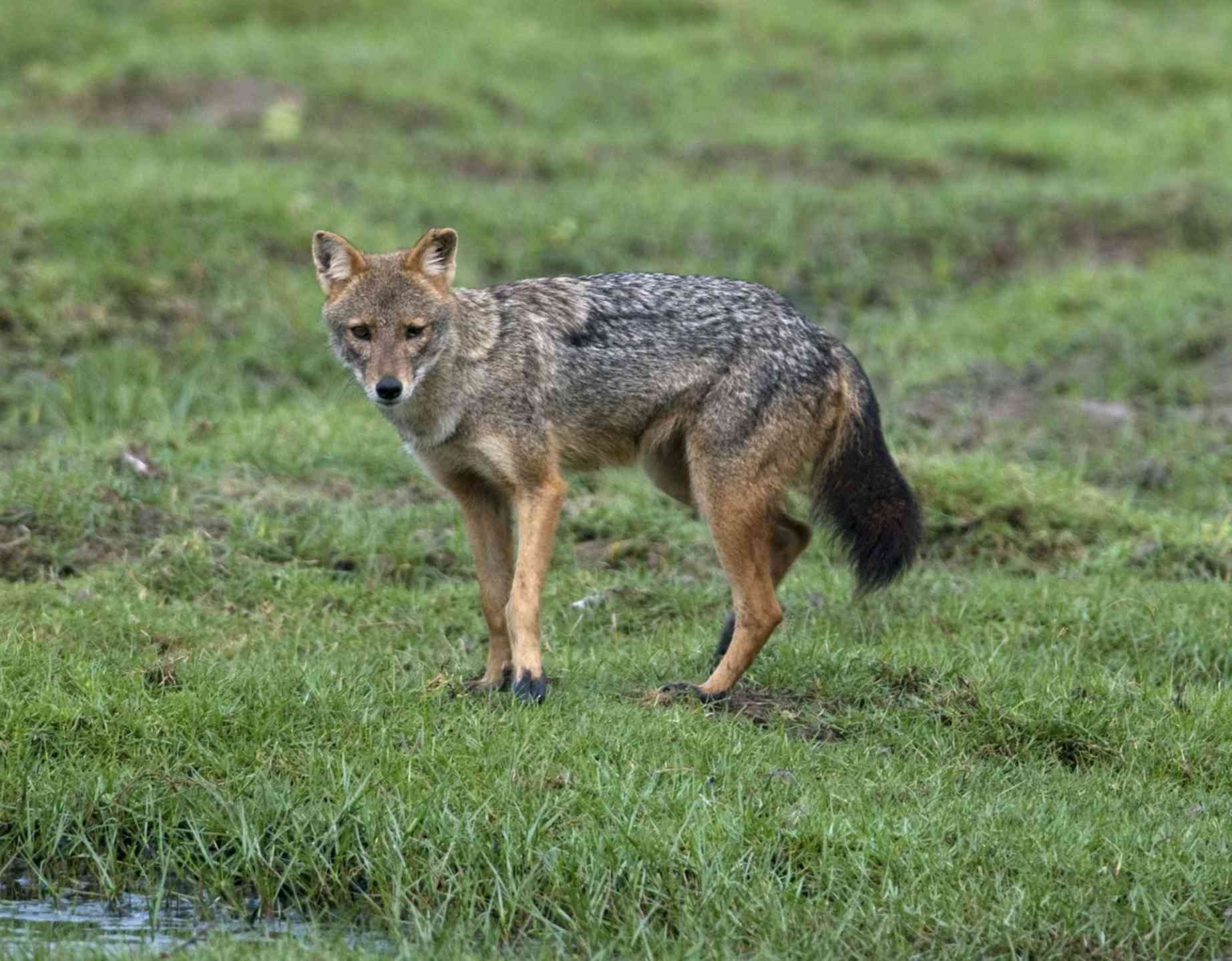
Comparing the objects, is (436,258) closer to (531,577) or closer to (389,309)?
(389,309)

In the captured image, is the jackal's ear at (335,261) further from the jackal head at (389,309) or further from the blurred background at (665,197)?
the blurred background at (665,197)

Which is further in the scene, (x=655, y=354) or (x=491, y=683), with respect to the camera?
(x=655, y=354)

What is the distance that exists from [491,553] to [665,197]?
768 centimetres

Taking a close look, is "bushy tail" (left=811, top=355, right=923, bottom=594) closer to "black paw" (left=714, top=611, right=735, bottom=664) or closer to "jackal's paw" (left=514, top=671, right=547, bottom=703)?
"black paw" (left=714, top=611, right=735, bottom=664)

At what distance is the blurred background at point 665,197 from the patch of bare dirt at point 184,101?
0.04m

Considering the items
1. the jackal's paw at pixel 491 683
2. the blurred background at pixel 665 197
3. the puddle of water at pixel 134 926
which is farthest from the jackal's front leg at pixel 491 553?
the blurred background at pixel 665 197

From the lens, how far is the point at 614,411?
7.27 metres

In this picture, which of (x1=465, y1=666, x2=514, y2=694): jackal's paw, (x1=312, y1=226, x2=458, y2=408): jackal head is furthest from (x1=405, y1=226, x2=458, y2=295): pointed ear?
(x1=465, y1=666, x2=514, y2=694): jackal's paw

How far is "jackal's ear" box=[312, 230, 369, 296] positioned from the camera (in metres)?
7.11

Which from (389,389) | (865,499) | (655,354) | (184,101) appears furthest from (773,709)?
(184,101)

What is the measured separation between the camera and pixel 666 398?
727cm

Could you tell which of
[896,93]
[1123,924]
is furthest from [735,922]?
[896,93]

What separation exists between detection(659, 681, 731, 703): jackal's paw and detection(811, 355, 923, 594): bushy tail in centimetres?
88

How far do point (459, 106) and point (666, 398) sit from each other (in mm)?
9645
